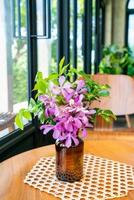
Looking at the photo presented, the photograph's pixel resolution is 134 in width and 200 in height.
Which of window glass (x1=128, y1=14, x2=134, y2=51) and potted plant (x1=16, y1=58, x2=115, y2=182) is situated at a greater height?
window glass (x1=128, y1=14, x2=134, y2=51)

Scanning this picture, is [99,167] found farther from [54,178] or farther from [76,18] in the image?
[76,18]

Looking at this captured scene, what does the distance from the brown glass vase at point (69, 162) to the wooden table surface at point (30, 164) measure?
0.40 feet

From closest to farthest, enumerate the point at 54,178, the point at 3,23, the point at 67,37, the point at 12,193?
the point at 12,193 < the point at 54,178 < the point at 3,23 < the point at 67,37

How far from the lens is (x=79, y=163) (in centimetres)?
114

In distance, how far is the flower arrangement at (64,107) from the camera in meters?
1.02

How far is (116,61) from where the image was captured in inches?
220

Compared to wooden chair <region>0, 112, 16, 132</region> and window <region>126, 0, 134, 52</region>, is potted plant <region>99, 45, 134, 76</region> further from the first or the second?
wooden chair <region>0, 112, 16, 132</region>

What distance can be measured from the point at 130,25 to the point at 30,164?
553cm

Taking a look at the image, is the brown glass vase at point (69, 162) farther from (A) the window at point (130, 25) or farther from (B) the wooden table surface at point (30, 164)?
(A) the window at point (130, 25)

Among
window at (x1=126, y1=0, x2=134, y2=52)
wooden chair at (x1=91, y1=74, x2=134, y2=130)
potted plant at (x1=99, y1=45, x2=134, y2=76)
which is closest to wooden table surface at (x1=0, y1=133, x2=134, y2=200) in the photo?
wooden chair at (x1=91, y1=74, x2=134, y2=130)

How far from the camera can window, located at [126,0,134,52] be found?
6180mm

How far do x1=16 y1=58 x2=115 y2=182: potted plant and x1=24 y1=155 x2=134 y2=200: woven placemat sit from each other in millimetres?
54

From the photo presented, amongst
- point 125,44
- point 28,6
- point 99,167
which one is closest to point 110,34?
point 125,44

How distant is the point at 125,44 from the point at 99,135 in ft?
14.3
